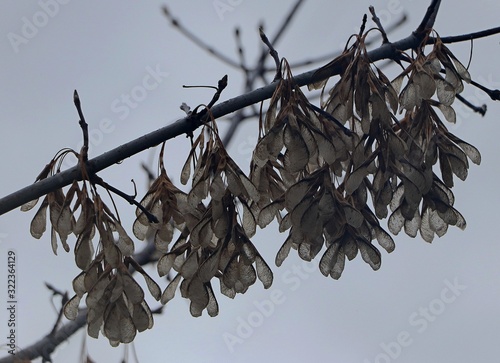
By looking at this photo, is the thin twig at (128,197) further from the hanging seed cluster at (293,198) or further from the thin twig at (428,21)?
the thin twig at (428,21)

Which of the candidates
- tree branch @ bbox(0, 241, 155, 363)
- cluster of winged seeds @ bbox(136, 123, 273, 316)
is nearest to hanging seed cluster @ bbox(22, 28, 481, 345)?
cluster of winged seeds @ bbox(136, 123, 273, 316)

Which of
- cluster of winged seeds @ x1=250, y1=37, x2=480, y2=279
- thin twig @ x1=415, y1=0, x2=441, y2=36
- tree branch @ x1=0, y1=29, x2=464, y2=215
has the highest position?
tree branch @ x1=0, y1=29, x2=464, y2=215

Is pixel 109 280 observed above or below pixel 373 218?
above

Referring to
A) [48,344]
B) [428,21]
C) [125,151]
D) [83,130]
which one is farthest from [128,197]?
[48,344]

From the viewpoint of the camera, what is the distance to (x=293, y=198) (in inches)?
100

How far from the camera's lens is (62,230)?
8.93ft

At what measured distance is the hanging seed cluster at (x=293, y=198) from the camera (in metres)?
2.55

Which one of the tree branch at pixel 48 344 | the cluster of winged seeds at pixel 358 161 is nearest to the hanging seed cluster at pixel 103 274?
the cluster of winged seeds at pixel 358 161

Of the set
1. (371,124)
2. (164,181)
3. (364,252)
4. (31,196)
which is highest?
(31,196)

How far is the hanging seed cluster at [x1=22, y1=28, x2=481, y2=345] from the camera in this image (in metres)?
2.55

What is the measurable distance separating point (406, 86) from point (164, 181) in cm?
82

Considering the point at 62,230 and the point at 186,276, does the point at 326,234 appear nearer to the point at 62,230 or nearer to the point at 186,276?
the point at 186,276

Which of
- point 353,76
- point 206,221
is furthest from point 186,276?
point 353,76

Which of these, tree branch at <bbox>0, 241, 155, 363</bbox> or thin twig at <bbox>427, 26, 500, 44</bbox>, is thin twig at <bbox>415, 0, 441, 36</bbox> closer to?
thin twig at <bbox>427, 26, 500, 44</bbox>
